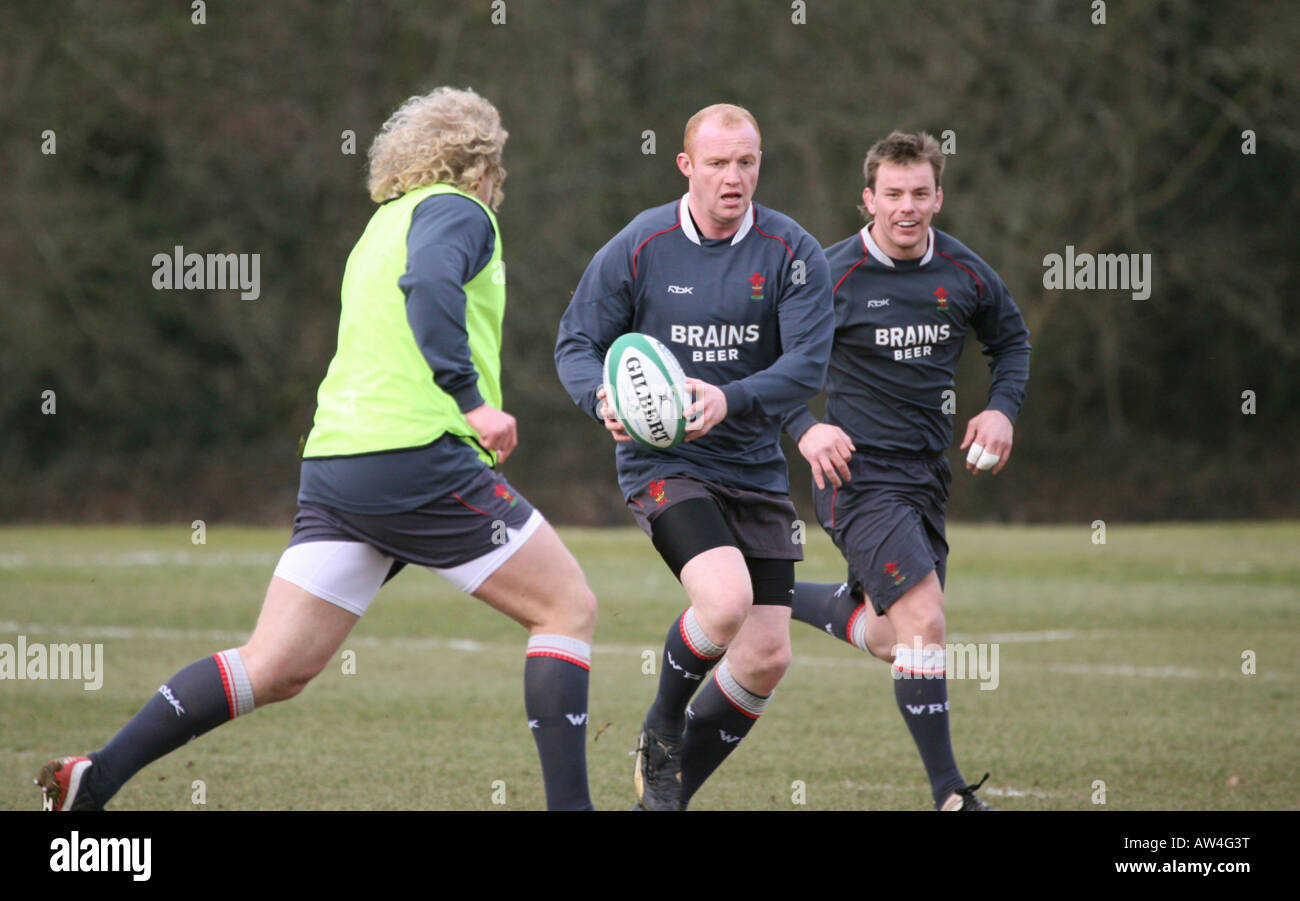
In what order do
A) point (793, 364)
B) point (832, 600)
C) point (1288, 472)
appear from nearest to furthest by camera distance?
point (793, 364) → point (832, 600) → point (1288, 472)

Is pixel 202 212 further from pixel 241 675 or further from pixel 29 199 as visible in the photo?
pixel 241 675

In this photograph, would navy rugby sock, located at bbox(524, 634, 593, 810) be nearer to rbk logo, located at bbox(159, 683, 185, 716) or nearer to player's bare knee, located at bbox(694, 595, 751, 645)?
player's bare knee, located at bbox(694, 595, 751, 645)

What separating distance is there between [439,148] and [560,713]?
5.43 ft

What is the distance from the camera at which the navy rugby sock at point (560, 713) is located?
450 cm

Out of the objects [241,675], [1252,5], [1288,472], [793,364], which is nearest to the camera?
[241,675]

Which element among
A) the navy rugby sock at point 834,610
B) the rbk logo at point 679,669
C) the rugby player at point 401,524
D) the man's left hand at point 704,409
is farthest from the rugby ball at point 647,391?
the navy rugby sock at point 834,610

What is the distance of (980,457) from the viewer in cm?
587

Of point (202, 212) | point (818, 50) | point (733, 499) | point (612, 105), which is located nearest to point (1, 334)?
point (202, 212)

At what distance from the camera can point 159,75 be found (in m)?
28.0

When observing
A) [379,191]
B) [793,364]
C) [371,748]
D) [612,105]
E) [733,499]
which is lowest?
[371,748]

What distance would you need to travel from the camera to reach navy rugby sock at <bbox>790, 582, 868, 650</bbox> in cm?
629

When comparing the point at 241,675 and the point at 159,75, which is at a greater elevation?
the point at 159,75

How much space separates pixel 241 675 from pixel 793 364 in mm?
2011

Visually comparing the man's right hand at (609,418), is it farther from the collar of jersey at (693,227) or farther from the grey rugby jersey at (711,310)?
the collar of jersey at (693,227)
